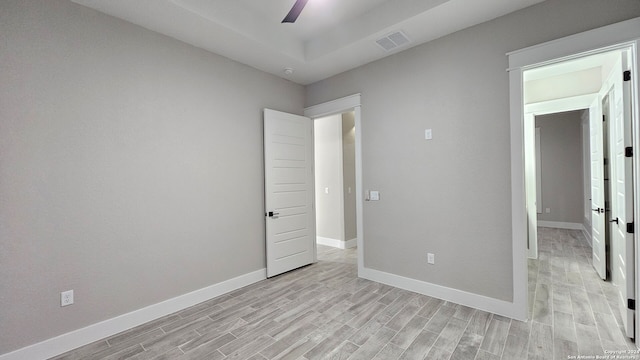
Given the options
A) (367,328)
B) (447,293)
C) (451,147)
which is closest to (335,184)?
(451,147)

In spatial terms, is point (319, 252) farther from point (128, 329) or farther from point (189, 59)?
point (189, 59)

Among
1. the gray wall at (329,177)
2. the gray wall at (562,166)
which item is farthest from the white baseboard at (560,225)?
the gray wall at (329,177)

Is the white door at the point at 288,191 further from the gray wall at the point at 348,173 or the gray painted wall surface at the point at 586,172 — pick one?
the gray painted wall surface at the point at 586,172

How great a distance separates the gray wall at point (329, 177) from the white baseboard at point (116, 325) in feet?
7.90

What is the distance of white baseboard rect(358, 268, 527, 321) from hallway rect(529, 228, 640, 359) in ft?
0.79

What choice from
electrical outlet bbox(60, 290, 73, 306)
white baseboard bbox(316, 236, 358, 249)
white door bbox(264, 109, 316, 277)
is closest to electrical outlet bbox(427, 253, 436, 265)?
white door bbox(264, 109, 316, 277)

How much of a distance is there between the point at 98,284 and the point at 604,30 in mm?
4699

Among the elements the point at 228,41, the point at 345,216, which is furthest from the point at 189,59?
the point at 345,216

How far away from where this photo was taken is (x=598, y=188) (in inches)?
134

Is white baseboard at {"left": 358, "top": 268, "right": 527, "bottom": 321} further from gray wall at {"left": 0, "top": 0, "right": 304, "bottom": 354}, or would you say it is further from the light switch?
gray wall at {"left": 0, "top": 0, "right": 304, "bottom": 354}

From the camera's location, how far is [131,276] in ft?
8.29

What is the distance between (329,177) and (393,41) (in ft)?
9.71

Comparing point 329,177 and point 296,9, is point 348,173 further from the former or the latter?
point 296,9

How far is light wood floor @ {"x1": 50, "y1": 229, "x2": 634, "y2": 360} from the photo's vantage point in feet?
6.81
